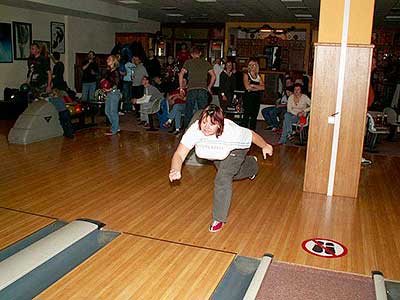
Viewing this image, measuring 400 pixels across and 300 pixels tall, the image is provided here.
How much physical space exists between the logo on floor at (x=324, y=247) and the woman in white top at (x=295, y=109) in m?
3.73

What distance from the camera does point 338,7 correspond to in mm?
4285

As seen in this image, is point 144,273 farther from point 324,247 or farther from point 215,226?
point 324,247

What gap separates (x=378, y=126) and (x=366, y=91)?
2563mm

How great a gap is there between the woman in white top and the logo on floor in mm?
3734

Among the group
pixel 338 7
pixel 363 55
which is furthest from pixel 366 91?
pixel 338 7

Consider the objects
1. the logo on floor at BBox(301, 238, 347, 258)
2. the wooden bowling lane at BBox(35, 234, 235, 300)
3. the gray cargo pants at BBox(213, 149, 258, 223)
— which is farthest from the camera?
the gray cargo pants at BBox(213, 149, 258, 223)

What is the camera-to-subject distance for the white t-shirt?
10.6 ft

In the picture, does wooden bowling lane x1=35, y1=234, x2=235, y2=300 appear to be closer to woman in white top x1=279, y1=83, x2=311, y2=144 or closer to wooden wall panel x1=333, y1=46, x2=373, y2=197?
wooden wall panel x1=333, y1=46, x2=373, y2=197

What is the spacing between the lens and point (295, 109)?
6980mm

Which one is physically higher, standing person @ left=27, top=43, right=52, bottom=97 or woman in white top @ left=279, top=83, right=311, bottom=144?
standing person @ left=27, top=43, right=52, bottom=97

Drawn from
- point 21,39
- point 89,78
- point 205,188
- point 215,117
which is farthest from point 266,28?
point 215,117

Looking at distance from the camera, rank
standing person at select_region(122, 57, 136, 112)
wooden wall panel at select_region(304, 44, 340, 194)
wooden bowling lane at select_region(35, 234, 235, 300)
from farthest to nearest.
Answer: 1. standing person at select_region(122, 57, 136, 112)
2. wooden wall panel at select_region(304, 44, 340, 194)
3. wooden bowling lane at select_region(35, 234, 235, 300)

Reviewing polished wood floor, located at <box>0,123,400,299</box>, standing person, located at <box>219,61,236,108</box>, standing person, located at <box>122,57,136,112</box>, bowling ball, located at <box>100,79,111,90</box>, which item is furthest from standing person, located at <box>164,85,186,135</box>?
standing person, located at <box>122,57,136,112</box>

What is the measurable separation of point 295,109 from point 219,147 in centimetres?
394
